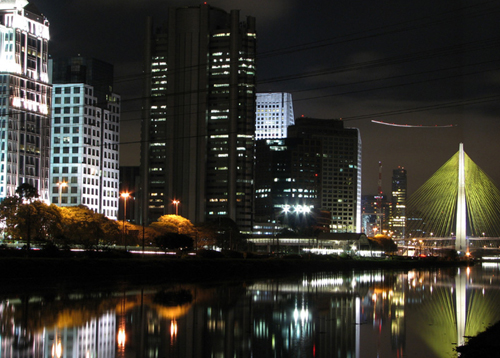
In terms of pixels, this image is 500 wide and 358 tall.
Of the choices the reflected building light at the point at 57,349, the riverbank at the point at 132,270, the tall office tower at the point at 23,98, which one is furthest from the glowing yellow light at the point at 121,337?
the tall office tower at the point at 23,98

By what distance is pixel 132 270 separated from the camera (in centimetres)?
6762

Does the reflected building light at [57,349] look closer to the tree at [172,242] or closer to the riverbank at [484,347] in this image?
the riverbank at [484,347]

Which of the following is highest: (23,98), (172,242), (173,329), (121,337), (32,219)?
(23,98)

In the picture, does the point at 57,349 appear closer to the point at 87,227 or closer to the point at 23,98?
the point at 87,227

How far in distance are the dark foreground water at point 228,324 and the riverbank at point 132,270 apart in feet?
16.9

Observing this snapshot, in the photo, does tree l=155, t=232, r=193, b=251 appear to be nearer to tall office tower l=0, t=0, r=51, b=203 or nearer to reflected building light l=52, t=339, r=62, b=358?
tall office tower l=0, t=0, r=51, b=203

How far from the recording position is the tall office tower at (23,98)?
14675 centimetres

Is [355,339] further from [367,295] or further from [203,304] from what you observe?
[367,295]

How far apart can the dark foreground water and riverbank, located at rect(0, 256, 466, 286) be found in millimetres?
5156

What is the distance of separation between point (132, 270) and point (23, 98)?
95444 mm

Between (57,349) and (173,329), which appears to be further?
(173,329)

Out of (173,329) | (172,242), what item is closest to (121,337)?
(173,329)

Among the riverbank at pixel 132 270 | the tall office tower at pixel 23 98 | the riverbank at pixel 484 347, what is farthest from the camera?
the tall office tower at pixel 23 98

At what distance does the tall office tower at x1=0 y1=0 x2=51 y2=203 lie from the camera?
147 m
